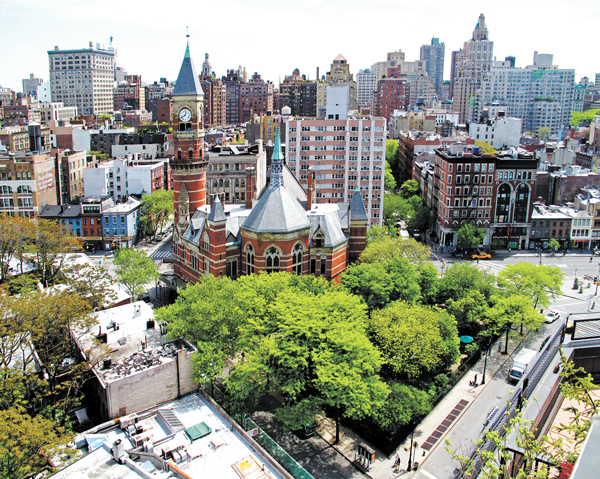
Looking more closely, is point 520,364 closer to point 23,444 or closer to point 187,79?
point 23,444

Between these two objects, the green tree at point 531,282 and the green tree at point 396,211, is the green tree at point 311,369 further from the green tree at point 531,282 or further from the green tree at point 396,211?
the green tree at point 396,211

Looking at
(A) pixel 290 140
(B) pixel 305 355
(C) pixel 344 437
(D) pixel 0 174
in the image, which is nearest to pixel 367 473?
(C) pixel 344 437

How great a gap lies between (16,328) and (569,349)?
56.9 m

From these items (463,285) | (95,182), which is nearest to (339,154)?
(463,285)

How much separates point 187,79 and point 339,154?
48.6m

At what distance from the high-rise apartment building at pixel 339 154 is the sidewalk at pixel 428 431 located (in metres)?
64.9

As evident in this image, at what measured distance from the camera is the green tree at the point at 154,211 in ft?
420

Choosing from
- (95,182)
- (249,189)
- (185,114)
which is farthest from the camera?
(95,182)

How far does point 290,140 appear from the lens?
123 metres

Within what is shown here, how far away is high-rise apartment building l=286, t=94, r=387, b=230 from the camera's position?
12275 centimetres

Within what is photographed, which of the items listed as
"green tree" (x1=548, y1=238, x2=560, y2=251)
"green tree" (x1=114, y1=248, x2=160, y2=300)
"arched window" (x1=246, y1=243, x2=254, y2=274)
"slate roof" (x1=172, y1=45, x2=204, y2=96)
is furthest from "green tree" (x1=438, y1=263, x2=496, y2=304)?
"slate roof" (x1=172, y1=45, x2=204, y2=96)

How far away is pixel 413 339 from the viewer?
60062mm

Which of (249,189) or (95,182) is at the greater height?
(249,189)

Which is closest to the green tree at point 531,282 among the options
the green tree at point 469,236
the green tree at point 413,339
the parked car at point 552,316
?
the parked car at point 552,316
